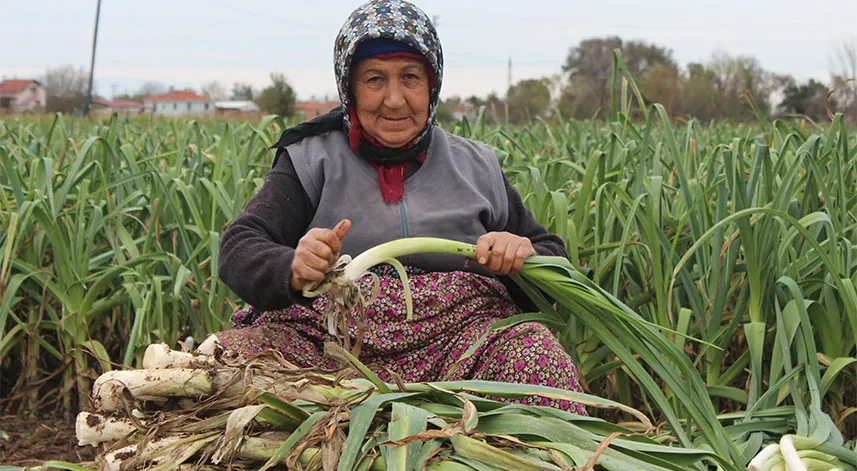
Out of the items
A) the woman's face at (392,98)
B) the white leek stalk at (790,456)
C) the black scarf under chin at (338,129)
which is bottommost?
the white leek stalk at (790,456)

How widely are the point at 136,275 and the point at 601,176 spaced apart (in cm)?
136

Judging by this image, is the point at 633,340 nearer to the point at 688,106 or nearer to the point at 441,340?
the point at 441,340

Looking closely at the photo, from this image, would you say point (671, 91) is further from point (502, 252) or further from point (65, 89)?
point (65, 89)

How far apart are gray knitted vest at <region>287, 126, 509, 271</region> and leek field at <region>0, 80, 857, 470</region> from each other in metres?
0.27

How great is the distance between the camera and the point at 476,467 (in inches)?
43.3

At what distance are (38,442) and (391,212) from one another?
53.4 inches

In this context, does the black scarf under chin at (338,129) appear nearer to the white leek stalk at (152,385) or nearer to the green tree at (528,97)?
the white leek stalk at (152,385)

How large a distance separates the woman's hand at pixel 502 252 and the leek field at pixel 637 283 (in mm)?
127

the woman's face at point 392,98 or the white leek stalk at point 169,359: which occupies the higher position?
the woman's face at point 392,98

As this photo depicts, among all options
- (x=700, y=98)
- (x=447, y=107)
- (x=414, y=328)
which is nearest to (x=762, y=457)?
(x=414, y=328)

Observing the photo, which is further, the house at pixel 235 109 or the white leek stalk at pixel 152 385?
the house at pixel 235 109

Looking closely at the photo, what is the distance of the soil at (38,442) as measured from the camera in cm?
239

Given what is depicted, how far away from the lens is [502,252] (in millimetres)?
1494

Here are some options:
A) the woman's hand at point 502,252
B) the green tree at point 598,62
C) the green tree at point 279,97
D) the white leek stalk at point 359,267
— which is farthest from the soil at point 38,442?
the green tree at point 279,97
